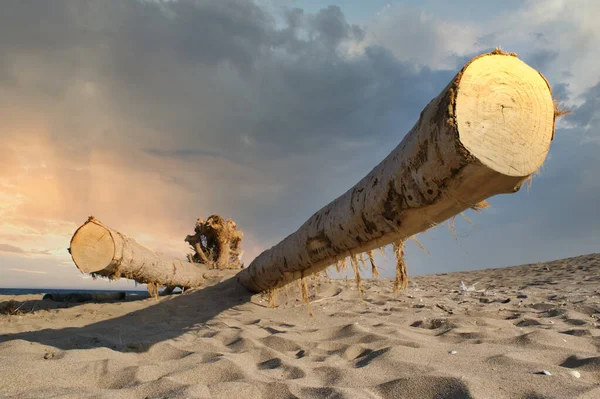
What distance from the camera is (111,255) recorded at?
4.92 meters

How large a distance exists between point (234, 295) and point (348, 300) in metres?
2.12

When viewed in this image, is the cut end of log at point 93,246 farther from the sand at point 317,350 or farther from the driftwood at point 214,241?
the driftwood at point 214,241

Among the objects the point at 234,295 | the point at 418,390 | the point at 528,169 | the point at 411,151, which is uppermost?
the point at 411,151

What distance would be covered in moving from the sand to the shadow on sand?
0.09 ft

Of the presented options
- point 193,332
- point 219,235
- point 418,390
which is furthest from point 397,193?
point 219,235

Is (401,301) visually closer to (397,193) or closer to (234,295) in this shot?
(234,295)

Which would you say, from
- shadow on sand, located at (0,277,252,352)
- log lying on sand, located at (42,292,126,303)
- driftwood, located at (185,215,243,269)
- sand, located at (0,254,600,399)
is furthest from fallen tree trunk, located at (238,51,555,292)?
driftwood, located at (185,215,243,269)

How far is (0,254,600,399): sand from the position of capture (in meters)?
2.32

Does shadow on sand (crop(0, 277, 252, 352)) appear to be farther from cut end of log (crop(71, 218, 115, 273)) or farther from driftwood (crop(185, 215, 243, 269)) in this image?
driftwood (crop(185, 215, 243, 269))

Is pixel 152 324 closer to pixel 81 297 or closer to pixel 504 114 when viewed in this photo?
pixel 81 297

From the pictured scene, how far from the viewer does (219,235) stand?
31.4 feet

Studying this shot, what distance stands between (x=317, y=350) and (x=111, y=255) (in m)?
3.02

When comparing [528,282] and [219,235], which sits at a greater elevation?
[219,235]

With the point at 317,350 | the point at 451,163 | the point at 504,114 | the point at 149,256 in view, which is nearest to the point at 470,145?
the point at 451,163
